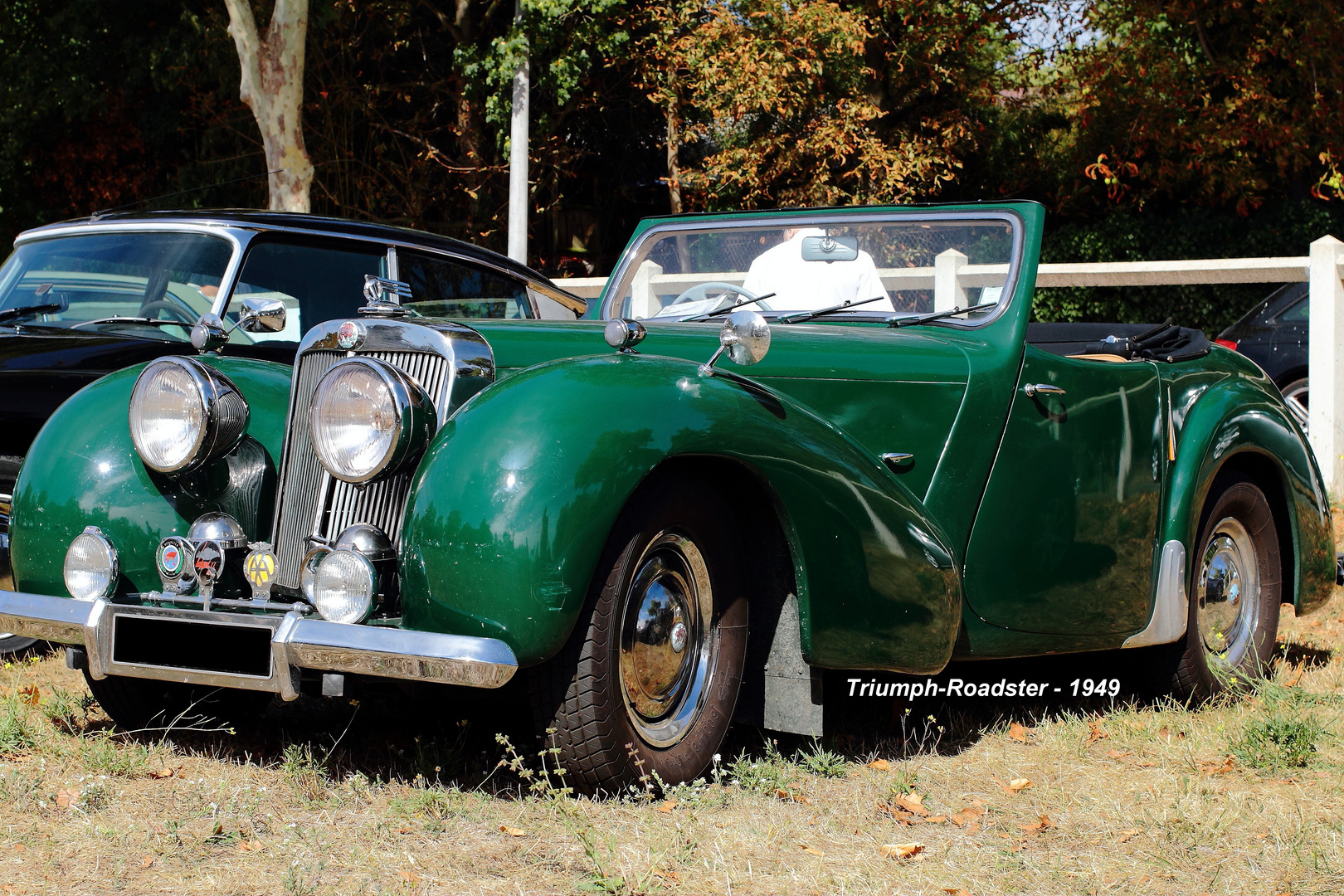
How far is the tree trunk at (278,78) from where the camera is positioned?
1184 centimetres

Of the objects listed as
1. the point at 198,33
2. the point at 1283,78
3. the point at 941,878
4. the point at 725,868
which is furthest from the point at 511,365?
the point at 198,33

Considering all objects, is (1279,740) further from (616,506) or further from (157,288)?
(157,288)

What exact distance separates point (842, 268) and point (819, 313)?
0.27 meters

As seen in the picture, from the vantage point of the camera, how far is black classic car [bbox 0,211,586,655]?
520 cm

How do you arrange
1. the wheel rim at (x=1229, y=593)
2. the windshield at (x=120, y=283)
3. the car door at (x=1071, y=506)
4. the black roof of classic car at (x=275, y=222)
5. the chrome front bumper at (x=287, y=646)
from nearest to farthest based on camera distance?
the chrome front bumper at (x=287, y=646) < the car door at (x=1071, y=506) < the wheel rim at (x=1229, y=593) < the windshield at (x=120, y=283) < the black roof of classic car at (x=275, y=222)

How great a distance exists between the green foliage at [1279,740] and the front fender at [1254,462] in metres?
0.63

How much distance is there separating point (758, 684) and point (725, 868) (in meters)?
0.74

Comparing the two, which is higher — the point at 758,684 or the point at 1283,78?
the point at 1283,78

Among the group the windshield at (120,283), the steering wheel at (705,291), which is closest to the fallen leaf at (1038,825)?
the steering wheel at (705,291)

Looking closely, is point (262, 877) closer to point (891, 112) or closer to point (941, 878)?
point (941, 878)

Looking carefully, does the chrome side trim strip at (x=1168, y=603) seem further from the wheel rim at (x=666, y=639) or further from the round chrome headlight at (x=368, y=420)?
the round chrome headlight at (x=368, y=420)

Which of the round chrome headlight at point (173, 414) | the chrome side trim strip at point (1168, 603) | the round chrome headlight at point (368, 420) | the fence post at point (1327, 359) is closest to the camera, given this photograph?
the round chrome headlight at point (368, 420)

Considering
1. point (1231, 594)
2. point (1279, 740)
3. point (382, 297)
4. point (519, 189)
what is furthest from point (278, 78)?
point (1279, 740)

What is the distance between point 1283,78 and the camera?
46.1 feet
